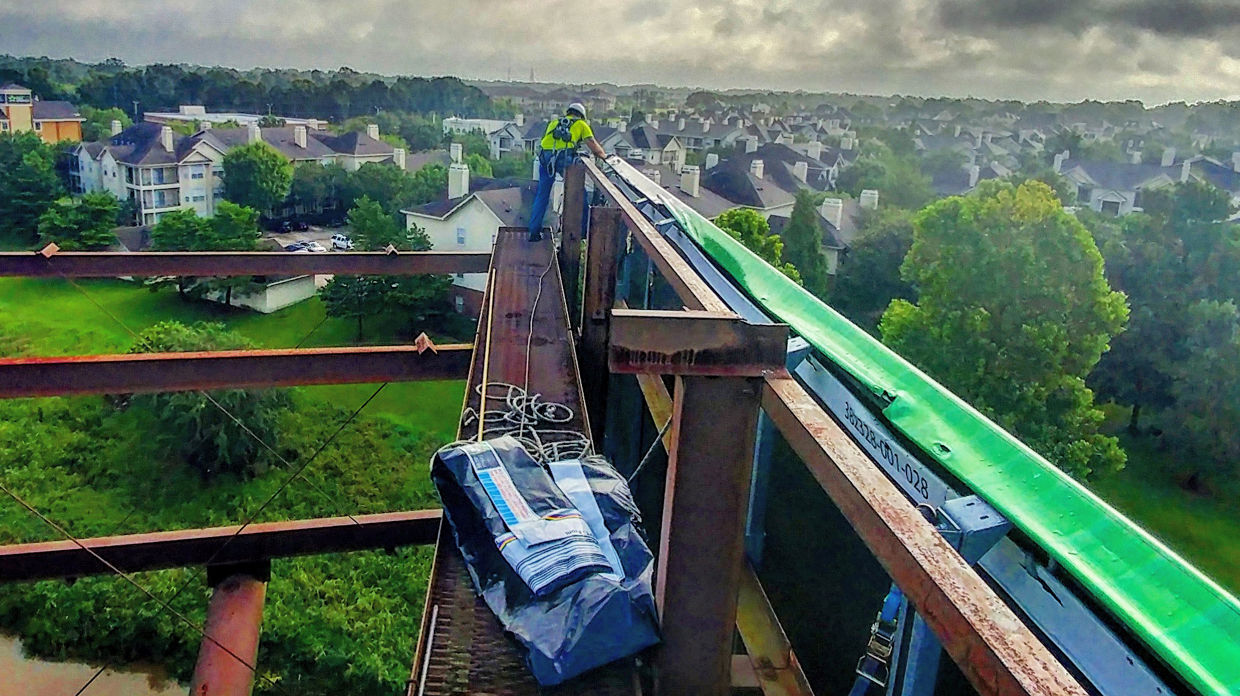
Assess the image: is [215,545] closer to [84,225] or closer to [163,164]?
[84,225]

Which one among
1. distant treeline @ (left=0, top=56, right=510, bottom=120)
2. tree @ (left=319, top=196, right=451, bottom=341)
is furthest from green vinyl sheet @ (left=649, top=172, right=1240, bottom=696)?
distant treeline @ (left=0, top=56, right=510, bottom=120)

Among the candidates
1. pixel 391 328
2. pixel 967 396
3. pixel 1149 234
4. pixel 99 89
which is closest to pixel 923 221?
pixel 967 396

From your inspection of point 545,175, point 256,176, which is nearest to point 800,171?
point 256,176

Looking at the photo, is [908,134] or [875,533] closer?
[875,533]

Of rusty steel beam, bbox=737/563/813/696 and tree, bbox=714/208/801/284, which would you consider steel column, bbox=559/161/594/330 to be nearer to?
rusty steel beam, bbox=737/563/813/696

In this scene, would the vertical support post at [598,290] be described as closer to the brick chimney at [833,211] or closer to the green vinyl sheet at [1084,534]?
the green vinyl sheet at [1084,534]

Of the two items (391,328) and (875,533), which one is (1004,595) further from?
(391,328)

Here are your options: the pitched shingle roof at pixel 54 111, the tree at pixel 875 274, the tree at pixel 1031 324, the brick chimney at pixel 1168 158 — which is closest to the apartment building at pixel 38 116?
the pitched shingle roof at pixel 54 111
